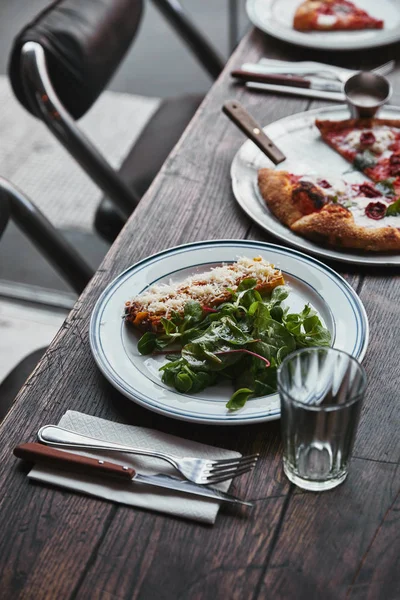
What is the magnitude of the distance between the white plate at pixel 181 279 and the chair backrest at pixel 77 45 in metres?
0.79

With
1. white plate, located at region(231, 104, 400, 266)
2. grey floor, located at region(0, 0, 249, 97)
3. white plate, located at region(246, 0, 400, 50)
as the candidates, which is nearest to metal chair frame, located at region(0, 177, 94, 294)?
white plate, located at region(231, 104, 400, 266)

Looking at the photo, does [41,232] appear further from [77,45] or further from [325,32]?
[325,32]

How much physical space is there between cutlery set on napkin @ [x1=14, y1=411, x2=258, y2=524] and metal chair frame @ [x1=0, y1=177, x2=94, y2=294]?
65 centimetres

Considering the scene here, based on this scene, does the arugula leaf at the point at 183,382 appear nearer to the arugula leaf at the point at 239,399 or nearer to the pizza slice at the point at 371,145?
the arugula leaf at the point at 239,399

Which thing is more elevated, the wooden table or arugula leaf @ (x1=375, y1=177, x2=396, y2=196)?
the wooden table

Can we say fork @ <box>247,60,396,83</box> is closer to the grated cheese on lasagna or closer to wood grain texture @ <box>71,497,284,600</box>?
the grated cheese on lasagna

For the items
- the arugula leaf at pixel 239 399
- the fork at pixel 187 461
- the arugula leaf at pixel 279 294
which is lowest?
the arugula leaf at pixel 279 294

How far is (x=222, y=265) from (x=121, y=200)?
708 mm

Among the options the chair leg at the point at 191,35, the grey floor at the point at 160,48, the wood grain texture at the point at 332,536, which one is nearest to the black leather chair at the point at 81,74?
the chair leg at the point at 191,35

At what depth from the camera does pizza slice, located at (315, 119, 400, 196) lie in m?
1.31

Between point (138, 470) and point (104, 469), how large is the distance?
0.12 feet

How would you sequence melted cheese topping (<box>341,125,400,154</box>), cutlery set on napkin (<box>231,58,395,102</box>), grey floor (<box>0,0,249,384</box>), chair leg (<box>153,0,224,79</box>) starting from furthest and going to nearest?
grey floor (<box>0,0,249,384</box>)
chair leg (<box>153,0,224,79</box>)
cutlery set on napkin (<box>231,58,395,102</box>)
melted cheese topping (<box>341,125,400,154</box>)

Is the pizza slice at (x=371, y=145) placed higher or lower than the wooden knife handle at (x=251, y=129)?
lower

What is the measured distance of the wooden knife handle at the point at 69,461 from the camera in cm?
84
